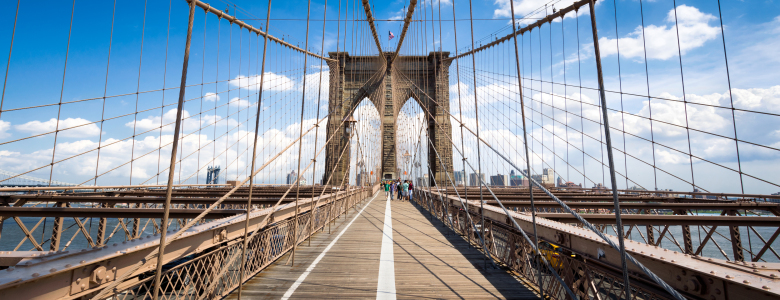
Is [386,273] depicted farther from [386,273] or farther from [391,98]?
[391,98]

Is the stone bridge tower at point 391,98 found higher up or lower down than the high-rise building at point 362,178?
higher up

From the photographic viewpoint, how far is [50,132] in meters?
9.05

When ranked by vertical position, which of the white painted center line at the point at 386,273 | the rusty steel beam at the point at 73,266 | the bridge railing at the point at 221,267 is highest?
the rusty steel beam at the point at 73,266

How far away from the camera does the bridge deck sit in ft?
12.0

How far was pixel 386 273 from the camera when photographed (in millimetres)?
4418

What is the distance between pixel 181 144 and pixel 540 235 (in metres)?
17.9

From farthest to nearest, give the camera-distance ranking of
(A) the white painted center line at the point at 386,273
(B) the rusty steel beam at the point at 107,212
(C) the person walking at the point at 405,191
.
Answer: (C) the person walking at the point at 405,191, (B) the rusty steel beam at the point at 107,212, (A) the white painted center line at the point at 386,273

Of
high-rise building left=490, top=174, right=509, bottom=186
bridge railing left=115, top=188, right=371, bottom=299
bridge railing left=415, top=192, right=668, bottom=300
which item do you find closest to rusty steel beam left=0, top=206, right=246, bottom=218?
bridge railing left=115, top=188, right=371, bottom=299

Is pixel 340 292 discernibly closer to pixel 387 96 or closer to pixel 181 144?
pixel 181 144

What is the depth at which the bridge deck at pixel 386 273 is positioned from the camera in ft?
12.0

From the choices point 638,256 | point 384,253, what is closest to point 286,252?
point 384,253

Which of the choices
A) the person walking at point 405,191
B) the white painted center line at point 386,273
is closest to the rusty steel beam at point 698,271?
the white painted center line at point 386,273

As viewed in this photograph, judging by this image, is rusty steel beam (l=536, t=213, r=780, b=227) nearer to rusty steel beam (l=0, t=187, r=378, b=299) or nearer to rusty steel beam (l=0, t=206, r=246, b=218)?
rusty steel beam (l=0, t=187, r=378, b=299)

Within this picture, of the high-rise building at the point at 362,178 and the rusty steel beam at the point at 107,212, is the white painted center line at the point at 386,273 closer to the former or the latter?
the rusty steel beam at the point at 107,212
